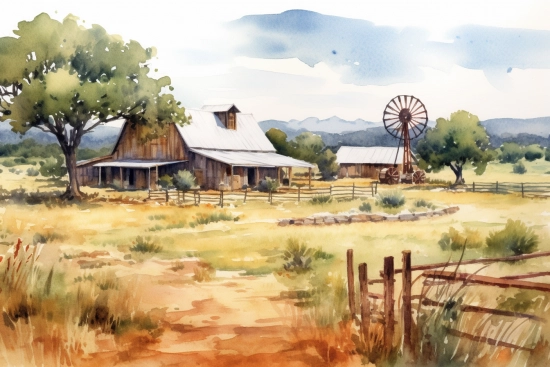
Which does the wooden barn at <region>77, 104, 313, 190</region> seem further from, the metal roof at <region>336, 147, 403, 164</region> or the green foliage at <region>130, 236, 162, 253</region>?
the green foliage at <region>130, 236, 162, 253</region>

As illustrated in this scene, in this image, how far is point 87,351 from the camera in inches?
163

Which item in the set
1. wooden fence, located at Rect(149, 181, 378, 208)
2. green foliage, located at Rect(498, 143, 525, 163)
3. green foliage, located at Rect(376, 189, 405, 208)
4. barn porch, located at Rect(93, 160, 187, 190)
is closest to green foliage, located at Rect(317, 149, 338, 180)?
wooden fence, located at Rect(149, 181, 378, 208)

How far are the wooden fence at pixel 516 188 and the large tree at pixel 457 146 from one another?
0.35m

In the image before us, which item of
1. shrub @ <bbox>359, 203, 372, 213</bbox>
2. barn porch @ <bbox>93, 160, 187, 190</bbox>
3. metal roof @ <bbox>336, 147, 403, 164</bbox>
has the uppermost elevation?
metal roof @ <bbox>336, 147, 403, 164</bbox>

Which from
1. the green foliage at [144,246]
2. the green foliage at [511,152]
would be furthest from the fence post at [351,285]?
the green foliage at [511,152]

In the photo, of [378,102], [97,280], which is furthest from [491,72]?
[97,280]

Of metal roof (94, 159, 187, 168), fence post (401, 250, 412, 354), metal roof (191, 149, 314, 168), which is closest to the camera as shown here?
fence post (401, 250, 412, 354)

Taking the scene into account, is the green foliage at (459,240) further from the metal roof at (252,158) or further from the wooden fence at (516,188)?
the metal roof at (252,158)

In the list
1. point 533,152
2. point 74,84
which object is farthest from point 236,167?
point 533,152

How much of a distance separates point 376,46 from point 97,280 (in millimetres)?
3942

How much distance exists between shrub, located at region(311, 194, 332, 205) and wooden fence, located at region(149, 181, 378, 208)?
51mm

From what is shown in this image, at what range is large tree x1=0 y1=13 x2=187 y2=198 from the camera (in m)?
6.35

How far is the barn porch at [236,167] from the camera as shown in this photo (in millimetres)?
11055

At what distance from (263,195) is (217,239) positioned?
4.29 m
